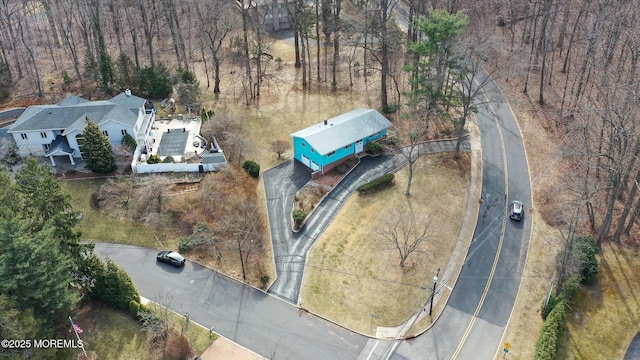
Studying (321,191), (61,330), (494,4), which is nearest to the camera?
(61,330)

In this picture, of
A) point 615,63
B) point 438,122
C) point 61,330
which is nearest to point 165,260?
point 61,330

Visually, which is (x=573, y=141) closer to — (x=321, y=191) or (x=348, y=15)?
(x=321, y=191)

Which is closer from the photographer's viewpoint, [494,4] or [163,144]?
[163,144]

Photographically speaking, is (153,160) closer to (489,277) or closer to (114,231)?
(114,231)

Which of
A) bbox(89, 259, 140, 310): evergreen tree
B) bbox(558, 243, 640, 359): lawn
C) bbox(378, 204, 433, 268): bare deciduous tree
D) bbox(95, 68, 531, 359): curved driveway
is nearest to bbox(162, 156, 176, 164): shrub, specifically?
bbox(95, 68, 531, 359): curved driveway

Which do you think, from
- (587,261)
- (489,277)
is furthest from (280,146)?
(587,261)

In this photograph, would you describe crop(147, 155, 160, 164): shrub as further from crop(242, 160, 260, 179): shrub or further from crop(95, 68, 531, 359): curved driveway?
crop(95, 68, 531, 359): curved driveway
